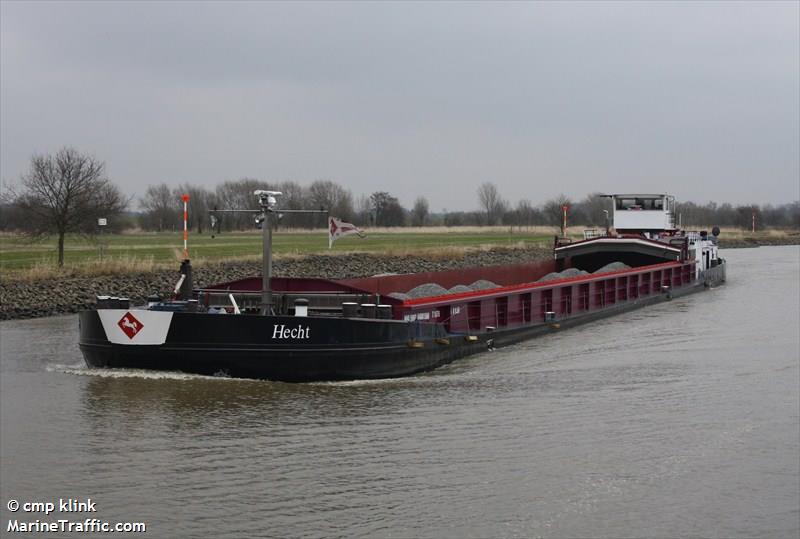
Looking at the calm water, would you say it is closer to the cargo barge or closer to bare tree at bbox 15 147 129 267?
the cargo barge

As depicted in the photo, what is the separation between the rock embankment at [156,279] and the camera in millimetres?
25562

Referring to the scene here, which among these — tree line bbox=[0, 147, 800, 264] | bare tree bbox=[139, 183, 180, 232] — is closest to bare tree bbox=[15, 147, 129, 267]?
tree line bbox=[0, 147, 800, 264]

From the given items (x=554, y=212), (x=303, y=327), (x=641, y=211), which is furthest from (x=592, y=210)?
(x=303, y=327)

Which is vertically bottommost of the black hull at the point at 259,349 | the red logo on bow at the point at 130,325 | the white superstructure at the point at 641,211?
the black hull at the point at 259,349

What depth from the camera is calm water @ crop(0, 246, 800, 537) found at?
8.68 meters

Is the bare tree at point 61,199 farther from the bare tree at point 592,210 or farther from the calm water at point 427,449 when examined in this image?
the bare tree at point 592,210

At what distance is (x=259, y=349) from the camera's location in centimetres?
1349

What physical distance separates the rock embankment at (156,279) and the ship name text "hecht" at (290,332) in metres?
13.4

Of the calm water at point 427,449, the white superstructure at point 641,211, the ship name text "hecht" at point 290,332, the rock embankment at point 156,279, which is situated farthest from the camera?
the white superstructure at point 641,211

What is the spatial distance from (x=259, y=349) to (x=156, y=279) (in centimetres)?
1797

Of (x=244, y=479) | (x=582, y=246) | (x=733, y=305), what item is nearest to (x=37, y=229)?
(x=582, y=246)

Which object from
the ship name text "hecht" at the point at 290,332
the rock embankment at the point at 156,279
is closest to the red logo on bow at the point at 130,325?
the ship name text "hecht" at the point at 290,332

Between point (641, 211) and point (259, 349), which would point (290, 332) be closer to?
point (259, 349)

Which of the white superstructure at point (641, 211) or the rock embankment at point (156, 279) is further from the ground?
the white superstructure at point (641, 211)
